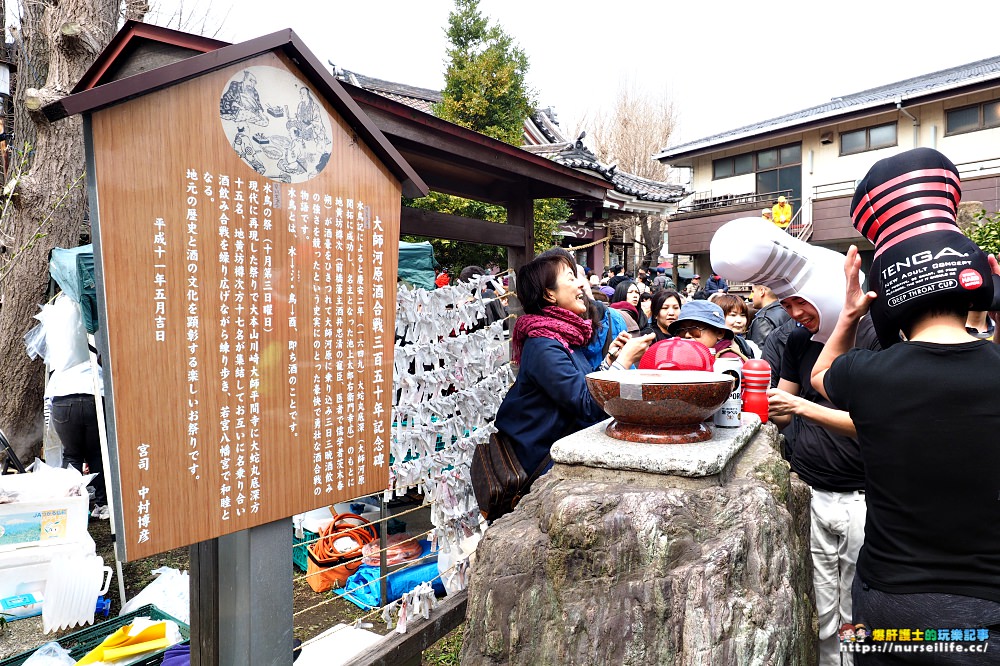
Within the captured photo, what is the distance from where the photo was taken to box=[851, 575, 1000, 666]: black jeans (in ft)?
5.57

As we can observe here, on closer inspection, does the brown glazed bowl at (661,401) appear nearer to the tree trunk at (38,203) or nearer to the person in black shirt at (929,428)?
the person in black shirt at (929,428)

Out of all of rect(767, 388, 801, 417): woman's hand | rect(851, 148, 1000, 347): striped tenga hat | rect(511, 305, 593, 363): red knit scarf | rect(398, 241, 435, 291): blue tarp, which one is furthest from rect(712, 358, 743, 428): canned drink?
rect(398, 241, 435, 291): blue tarp

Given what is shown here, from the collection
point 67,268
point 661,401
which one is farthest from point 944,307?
point 67,268

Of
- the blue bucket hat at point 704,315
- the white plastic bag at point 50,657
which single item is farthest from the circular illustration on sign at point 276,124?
the white plastic bag at point 50,657

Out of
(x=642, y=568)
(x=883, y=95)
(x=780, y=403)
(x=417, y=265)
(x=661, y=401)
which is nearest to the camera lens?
(x=642, y=568)

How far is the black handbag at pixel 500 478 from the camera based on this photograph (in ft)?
11.1

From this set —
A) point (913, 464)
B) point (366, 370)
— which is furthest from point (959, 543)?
point (366, 370)

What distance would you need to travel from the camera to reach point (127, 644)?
3498mm

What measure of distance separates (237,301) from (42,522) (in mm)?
3479

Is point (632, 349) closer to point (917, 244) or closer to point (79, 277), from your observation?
point (917, 244)

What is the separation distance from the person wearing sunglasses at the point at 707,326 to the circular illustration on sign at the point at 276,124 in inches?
106

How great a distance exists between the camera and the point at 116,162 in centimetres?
183

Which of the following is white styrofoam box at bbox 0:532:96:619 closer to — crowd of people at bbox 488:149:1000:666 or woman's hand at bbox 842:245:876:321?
crowd of people at bbox 488:149:1000:666

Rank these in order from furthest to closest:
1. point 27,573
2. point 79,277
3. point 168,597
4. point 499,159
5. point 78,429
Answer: point 78,429, point 79,277, point 499,159, point 27,573, point 168,597
